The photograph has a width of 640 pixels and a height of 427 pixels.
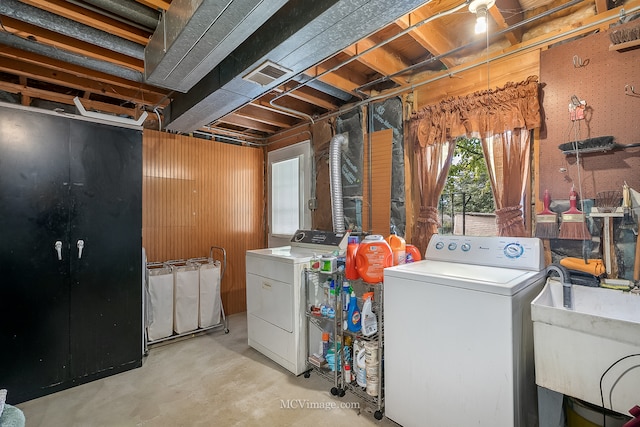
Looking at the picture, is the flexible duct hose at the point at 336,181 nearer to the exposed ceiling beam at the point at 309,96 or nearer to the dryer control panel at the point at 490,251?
the exposed ceiling beam at the point at 309,96

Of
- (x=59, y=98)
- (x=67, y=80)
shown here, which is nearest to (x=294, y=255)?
(x=67, y=80)

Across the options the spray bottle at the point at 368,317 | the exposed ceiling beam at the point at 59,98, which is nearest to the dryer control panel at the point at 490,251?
the spray bottle at the point at 368,317

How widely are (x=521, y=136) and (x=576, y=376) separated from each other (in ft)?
4.74

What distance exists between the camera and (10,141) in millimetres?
2166

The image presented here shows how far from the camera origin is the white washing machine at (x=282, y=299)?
98.3 inches

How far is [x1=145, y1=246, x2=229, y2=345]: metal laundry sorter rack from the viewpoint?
3090 millimetres

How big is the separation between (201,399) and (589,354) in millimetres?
2378

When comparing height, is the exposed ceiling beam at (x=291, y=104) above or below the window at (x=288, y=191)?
above

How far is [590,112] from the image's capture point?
1.76 m

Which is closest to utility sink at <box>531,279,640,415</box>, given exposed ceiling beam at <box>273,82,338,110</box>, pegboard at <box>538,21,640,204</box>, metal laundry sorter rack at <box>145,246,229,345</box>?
pegboard at <box>538,21,640,204</box>

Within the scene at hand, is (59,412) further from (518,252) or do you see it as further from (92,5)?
(518,252)

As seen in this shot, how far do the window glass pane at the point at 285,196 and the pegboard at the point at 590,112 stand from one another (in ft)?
8.50

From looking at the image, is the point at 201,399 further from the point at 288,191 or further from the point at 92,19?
the point at 92,19

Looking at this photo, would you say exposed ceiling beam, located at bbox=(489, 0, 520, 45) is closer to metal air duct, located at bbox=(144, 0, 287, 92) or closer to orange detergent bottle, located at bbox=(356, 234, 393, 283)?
metal air duct, located at bbox=(144, 0, 287, 92)
